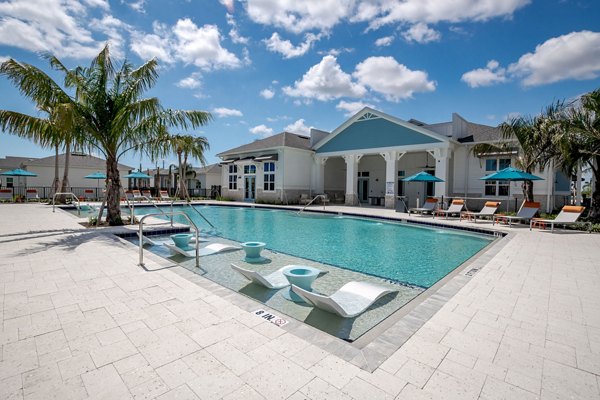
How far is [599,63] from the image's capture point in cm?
1182

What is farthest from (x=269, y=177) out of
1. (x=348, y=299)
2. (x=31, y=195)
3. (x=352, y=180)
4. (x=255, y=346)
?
(x=255, y=346)

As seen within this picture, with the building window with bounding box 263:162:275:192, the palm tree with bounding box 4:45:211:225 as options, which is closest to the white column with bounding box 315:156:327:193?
the building window with bounding box 263:162:275:192

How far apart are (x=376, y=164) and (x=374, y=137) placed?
14.7 ft

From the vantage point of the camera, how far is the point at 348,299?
4.63m

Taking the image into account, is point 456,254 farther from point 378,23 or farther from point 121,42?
point 121,42

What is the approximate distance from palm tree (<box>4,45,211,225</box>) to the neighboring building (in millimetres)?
12834

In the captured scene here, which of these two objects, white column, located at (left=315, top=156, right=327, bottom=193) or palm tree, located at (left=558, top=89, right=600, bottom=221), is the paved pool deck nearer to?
palm tree, located at (left=558, top=89, right=600, bottom=221)

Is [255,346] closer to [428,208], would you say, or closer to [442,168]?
[428,208]

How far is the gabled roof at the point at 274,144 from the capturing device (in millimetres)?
23641

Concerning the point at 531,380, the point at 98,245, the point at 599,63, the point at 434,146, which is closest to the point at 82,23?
the point at 98,245

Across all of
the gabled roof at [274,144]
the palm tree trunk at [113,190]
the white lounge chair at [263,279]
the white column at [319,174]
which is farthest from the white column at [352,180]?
the white lounge chair at [263,279]

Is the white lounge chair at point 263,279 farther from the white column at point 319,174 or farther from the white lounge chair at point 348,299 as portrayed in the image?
the white column at point 319,174

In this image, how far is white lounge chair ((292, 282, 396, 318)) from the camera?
3.82 meters

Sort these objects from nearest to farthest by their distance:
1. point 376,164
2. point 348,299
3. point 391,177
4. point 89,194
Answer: point 348,299
point 391,177
point 376,164
point 89,194
